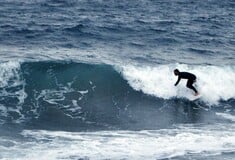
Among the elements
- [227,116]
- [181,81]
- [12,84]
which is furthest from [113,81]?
[227,116]

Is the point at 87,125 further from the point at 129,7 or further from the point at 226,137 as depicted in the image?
the point at 129,7

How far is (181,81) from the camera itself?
21.5 metres

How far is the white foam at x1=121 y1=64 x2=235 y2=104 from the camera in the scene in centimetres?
2142

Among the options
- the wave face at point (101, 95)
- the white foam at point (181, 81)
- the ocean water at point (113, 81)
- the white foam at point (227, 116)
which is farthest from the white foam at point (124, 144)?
the white foam at point (181, 81)

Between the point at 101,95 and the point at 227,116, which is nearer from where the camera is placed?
the point at 227,116

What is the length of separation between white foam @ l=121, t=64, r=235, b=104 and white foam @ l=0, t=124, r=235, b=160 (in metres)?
3.81

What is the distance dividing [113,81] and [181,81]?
106 inches

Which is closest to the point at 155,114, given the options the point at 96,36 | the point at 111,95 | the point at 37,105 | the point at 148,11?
the point at 111,95

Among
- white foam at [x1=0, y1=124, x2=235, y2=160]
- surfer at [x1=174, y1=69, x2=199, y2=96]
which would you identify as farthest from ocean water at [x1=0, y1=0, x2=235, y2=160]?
surfer at [x1=174, y1=69, x2=199, y2=96]

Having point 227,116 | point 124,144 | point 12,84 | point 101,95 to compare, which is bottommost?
point 124,144

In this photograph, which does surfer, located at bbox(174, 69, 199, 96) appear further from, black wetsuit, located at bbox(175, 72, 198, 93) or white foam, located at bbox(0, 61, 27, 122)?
white foam, located at bbox(0, 61, 27, 122)

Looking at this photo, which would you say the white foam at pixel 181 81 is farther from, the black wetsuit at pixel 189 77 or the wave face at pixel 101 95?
the black wetsuit at pixel 189 77

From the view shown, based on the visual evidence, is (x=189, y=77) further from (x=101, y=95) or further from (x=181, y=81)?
(x=101, y=95)

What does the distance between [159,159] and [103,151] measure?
155 centimetres
